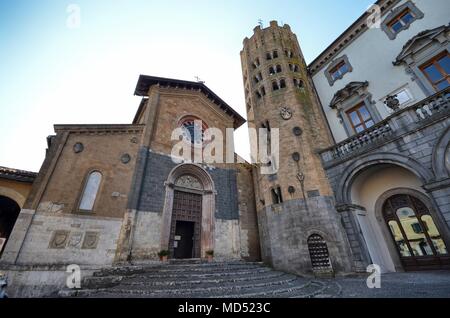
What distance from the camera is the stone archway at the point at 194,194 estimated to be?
1030 centimetres

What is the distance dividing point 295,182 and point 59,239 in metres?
10.9

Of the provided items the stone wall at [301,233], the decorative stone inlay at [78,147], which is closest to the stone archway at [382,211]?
the stone wall at [301,233]

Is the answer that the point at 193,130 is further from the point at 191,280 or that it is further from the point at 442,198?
the point at 442,198

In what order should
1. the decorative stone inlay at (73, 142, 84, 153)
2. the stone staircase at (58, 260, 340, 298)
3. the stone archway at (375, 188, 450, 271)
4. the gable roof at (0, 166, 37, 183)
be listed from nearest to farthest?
the stone staircase at (58, 260, 340, 298) → the stone archway at (375, 188, 450, 271) → the gable roof at (0, 166, 37, 183) → the decorative stone inlay at (73, 142, 84, 153)

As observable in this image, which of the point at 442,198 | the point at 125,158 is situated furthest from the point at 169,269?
the point at 442,198

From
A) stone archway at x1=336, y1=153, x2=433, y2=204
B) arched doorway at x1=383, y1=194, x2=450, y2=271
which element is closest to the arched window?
stone archway at x1=336, y1=153, x2=433, y2=204

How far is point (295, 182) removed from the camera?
1086 centimetres

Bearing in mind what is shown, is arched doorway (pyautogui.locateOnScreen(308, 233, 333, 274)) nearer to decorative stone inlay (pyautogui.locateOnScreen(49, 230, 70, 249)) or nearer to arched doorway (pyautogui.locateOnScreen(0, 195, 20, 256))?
decorative stone inlay (pyautogui.locateOnScreen(49, 230, 70, 249))

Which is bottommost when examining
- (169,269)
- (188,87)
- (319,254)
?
(169,269)

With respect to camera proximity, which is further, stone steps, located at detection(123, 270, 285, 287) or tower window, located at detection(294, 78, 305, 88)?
tower window, located at detection(294, 78, 305, 88)

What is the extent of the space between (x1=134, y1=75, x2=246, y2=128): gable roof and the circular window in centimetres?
258

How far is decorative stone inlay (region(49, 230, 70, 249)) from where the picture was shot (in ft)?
25.0
